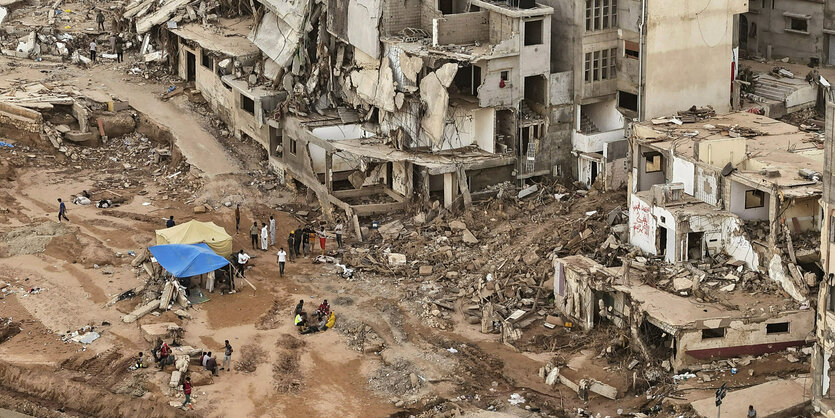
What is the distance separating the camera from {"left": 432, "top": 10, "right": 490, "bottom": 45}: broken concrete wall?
177ft

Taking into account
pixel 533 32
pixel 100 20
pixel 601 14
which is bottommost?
pixel 100 20

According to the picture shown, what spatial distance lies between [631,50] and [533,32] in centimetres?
324

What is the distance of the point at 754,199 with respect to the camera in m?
46.5

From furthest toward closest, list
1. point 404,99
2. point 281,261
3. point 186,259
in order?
point 404,99
point 281,261
point 186,259

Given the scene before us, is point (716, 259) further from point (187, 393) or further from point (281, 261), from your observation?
point (187, 393)

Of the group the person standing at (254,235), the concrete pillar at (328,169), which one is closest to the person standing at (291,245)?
the person standing at (254,235)

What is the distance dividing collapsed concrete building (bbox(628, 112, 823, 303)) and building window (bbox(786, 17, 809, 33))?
524 inches

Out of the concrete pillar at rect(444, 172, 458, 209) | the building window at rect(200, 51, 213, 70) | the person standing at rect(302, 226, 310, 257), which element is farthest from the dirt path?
the concrete pillar at rect(444, 172, 458, 209)

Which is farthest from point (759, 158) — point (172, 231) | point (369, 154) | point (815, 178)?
point (172, 231)

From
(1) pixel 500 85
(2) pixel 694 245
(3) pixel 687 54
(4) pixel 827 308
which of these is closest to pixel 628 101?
(3) pixel 687 54

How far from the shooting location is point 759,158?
47531 mm

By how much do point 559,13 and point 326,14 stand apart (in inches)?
367

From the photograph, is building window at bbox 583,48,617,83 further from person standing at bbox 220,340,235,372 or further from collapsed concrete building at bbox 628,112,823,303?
person standing at bbox 220,340,235,372

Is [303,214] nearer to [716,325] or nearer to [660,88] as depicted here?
[660,88]
